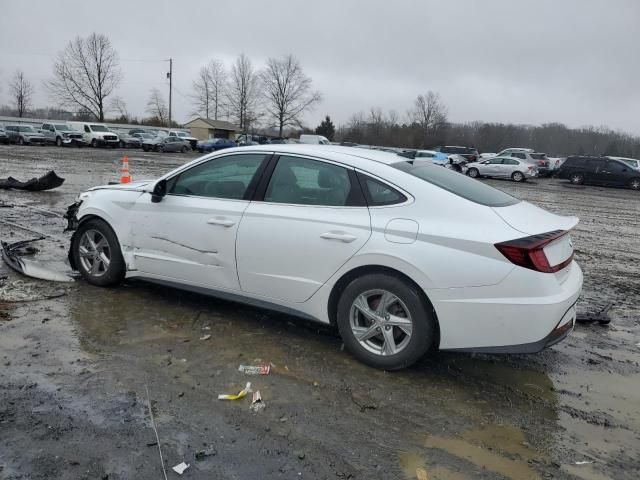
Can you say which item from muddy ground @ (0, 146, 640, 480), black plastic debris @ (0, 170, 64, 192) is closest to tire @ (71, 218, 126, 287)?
muddy ground @ (0, 146, 640, 480)

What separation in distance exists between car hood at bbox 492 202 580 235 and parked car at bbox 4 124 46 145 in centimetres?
4466

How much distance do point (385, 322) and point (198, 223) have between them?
6.08 ft

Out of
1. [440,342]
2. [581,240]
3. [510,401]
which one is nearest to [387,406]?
[440,342]

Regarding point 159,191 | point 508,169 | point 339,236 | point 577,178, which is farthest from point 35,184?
point 577,178

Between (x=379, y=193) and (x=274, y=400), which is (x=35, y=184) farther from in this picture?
(x=274, y=400)

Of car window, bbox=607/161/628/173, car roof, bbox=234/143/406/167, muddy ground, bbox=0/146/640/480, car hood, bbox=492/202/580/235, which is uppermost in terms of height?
car window, bbox=607/161/628/173

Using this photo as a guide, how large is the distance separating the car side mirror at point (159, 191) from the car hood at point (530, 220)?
9.53ft

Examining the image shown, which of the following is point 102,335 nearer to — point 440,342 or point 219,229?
point 219,229

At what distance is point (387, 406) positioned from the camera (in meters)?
3.36

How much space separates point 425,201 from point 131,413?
2383 millimetres

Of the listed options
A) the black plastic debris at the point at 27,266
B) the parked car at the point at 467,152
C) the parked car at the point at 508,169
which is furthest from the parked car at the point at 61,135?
the black plastic debris at the point at 27,266

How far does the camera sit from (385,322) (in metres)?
3.71

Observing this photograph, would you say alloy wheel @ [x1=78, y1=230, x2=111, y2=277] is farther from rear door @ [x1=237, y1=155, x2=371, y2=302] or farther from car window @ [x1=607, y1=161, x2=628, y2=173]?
car window @ [x1=607, y1=161, x2=628, y2=173]

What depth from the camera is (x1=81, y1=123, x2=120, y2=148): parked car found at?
4353 cm
